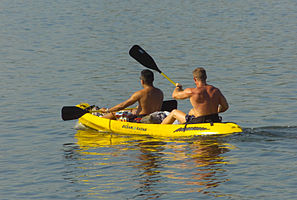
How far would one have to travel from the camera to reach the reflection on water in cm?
1076

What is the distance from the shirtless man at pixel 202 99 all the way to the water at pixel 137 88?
1.75ft

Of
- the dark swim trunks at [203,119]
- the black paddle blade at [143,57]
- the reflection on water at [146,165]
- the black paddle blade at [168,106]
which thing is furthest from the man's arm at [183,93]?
the black paddle blade at [143,57]

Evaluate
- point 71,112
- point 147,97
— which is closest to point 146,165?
point 147,97

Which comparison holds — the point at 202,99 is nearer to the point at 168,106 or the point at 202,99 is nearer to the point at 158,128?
the point at 158,128

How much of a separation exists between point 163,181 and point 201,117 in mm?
3115

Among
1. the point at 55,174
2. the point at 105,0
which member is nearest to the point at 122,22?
the point at 105,0

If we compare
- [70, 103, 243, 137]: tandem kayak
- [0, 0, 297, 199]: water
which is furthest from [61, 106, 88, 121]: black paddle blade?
[0, 0, 297, 199]: water

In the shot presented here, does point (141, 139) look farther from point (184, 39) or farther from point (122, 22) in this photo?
point (122, 22)

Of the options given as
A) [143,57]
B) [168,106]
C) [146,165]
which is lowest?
[146,165]

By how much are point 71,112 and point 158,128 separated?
2.86 m

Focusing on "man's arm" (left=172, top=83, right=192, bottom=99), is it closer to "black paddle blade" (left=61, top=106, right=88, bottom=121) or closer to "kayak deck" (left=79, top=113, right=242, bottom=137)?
"kayak deck" (left=79, top=113, right=242, bottom=137)

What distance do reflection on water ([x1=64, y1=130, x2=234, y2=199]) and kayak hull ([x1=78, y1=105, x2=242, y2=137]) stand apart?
0.53 ft

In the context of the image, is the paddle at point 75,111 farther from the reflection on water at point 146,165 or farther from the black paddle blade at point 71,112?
the reflection on water at point 146,165

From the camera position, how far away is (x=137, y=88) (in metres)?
23.5
